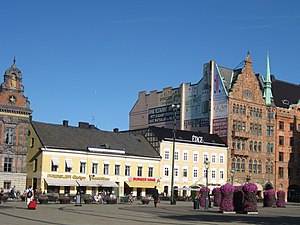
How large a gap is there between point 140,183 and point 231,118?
20056mm

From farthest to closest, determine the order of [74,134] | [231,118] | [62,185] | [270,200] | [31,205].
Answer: [231,118] → [74,134] → [62,185] → [270,200] → [31,205]

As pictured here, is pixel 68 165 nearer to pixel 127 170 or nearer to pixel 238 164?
pixel 127 170

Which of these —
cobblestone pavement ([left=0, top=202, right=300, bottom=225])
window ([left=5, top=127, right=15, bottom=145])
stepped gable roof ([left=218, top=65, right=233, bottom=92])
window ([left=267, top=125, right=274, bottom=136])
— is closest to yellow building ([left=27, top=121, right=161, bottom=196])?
window ([left=5, top=127, right=15, bottom=145])

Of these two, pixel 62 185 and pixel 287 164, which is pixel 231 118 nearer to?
pixel 287 164

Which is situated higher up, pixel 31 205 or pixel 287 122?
pixel 287 122

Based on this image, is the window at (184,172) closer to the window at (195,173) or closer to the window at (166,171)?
the window at (195,173)

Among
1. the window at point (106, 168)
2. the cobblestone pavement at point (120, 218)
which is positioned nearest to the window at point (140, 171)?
the window at point (106, 168)

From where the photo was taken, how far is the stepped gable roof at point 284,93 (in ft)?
335

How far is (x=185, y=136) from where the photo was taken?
87.6 metres

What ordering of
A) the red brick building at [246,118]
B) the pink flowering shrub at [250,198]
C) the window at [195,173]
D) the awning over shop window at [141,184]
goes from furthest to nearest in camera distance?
the red brick building at [246,118]
the window at [195,173]
the awning over shop window at [141,184]
the pink flowering shrub at [250,198]

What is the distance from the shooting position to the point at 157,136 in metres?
84.9

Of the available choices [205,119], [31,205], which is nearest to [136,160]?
[205,119]

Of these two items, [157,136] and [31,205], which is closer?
[31,205]

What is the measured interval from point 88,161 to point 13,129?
11033mm
